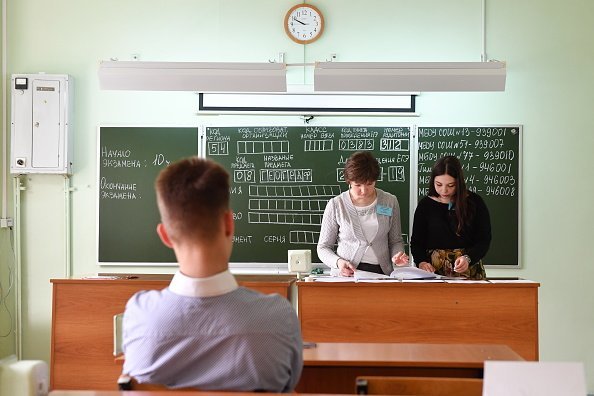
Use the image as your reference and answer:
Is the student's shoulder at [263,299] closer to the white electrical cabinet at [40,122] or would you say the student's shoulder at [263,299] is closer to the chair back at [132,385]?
the chair back at [132,385]

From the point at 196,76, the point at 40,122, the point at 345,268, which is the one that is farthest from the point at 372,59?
the point at 40,122

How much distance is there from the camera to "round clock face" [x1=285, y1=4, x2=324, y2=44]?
242 inches

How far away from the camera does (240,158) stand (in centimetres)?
621

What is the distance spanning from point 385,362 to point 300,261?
2168mm

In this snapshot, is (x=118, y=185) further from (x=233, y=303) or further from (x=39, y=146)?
(x=233, y=303)

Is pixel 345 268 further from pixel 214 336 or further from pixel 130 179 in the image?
pixel 214 336

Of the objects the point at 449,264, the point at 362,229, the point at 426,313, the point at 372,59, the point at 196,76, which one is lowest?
the point at 426,313

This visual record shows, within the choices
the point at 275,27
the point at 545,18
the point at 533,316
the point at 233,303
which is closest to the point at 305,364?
the point at 233,303

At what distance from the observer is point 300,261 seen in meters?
4.95

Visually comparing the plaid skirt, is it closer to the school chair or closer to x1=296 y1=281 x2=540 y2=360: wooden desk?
x1=296 y1=281 x2=540 y2=360: wooden desk

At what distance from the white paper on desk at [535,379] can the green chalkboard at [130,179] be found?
15.2 ft

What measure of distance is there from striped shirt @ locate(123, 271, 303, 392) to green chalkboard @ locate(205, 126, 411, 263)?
411cm

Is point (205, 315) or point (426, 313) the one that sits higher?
point (205, 315)

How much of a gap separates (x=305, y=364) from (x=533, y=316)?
2.03 meters
